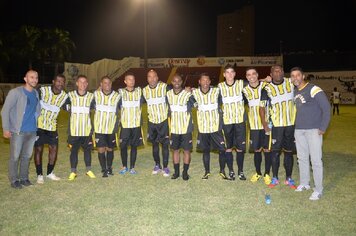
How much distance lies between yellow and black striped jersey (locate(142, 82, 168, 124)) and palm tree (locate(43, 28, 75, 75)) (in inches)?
A: 1685

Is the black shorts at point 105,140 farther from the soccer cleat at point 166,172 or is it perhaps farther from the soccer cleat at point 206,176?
the soccer cleat at point 206,176

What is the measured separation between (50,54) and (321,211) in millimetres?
47534

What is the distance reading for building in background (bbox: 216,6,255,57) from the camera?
193 ft

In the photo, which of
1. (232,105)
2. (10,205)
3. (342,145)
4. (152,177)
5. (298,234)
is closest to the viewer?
(298,234)

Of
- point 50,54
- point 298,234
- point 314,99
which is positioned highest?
point 50,54

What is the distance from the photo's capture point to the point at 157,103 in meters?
Answer: 8.22

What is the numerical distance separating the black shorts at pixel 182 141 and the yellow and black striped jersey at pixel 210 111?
0.41 metres

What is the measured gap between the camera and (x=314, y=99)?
6332 millimetres

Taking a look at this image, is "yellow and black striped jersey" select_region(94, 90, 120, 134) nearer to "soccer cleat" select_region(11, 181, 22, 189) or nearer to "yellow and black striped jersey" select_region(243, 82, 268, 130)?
"soccer cleat" select_region(11, 181, 22, 189)

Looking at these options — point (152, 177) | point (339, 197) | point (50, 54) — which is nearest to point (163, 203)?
point (152, 177)

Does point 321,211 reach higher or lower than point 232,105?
lower

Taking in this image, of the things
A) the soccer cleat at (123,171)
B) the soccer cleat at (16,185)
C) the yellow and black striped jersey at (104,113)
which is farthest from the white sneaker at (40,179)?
the soccer cleat at (123,171)

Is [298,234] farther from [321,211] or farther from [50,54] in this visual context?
[50,54]

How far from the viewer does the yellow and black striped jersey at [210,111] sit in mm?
7594
